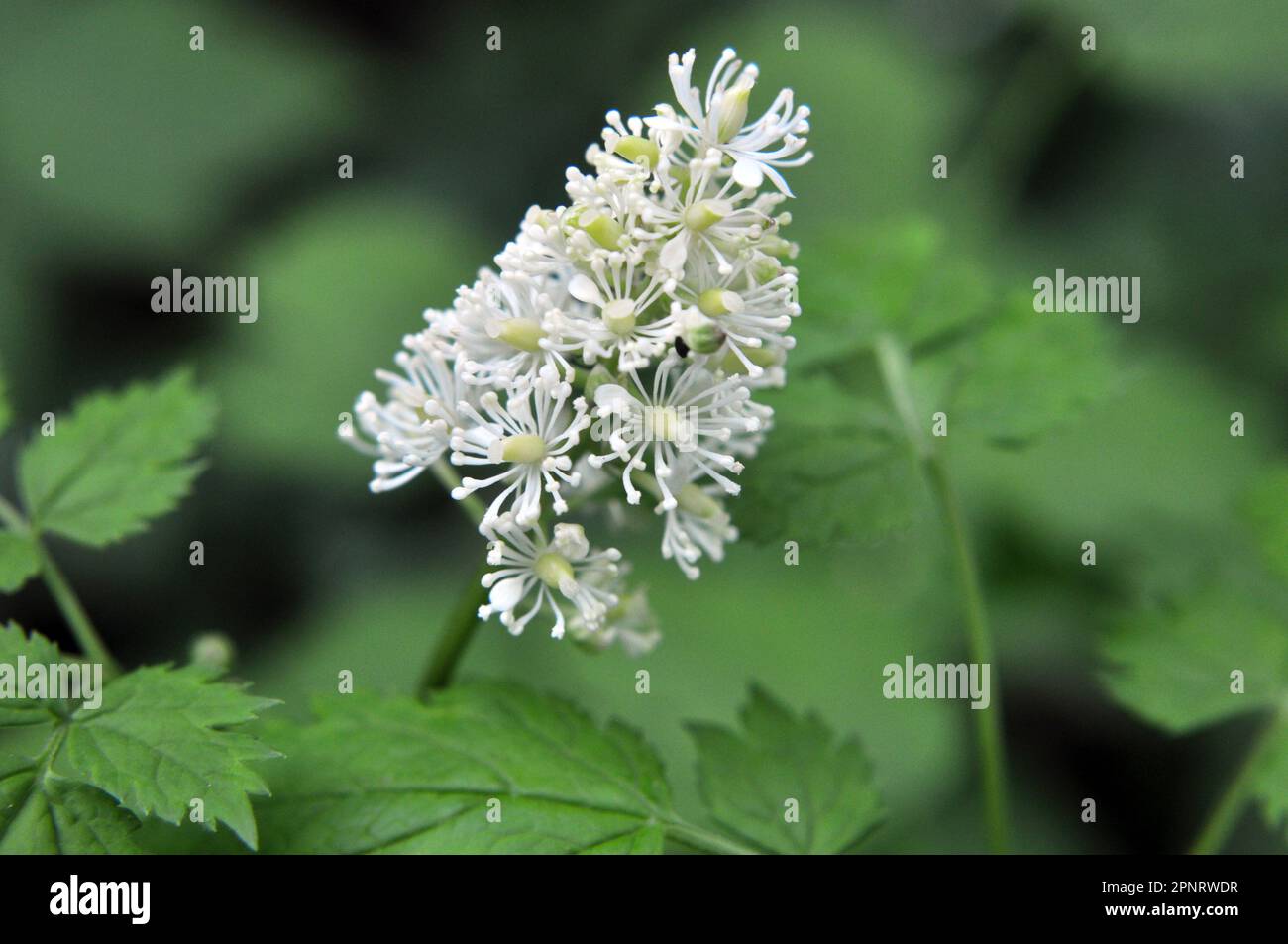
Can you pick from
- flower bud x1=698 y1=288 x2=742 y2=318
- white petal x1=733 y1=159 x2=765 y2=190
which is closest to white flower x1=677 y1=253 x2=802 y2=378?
flower bud x1=698 y1=288 x2=742 y2=318

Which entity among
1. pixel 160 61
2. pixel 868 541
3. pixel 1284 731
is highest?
pixel 160 61

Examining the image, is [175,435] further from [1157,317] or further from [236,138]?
[1157,317]

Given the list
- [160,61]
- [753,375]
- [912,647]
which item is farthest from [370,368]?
[753,375]

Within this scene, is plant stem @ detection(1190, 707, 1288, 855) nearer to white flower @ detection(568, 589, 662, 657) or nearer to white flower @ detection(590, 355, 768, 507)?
white flower @ detection(568, 589, 662, 657)

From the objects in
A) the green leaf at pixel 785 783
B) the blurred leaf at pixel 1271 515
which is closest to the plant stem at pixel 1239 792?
the blurred leaf at pixel 1271 515

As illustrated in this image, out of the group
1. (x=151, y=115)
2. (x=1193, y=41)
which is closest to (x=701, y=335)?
(x=1193, y=41)

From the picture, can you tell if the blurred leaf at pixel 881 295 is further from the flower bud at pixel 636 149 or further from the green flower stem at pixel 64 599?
the green flower stem at pixel 64 599

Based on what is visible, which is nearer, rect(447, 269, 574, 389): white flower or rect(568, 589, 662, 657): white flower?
rect(447, 269, 574, 389): white flower
